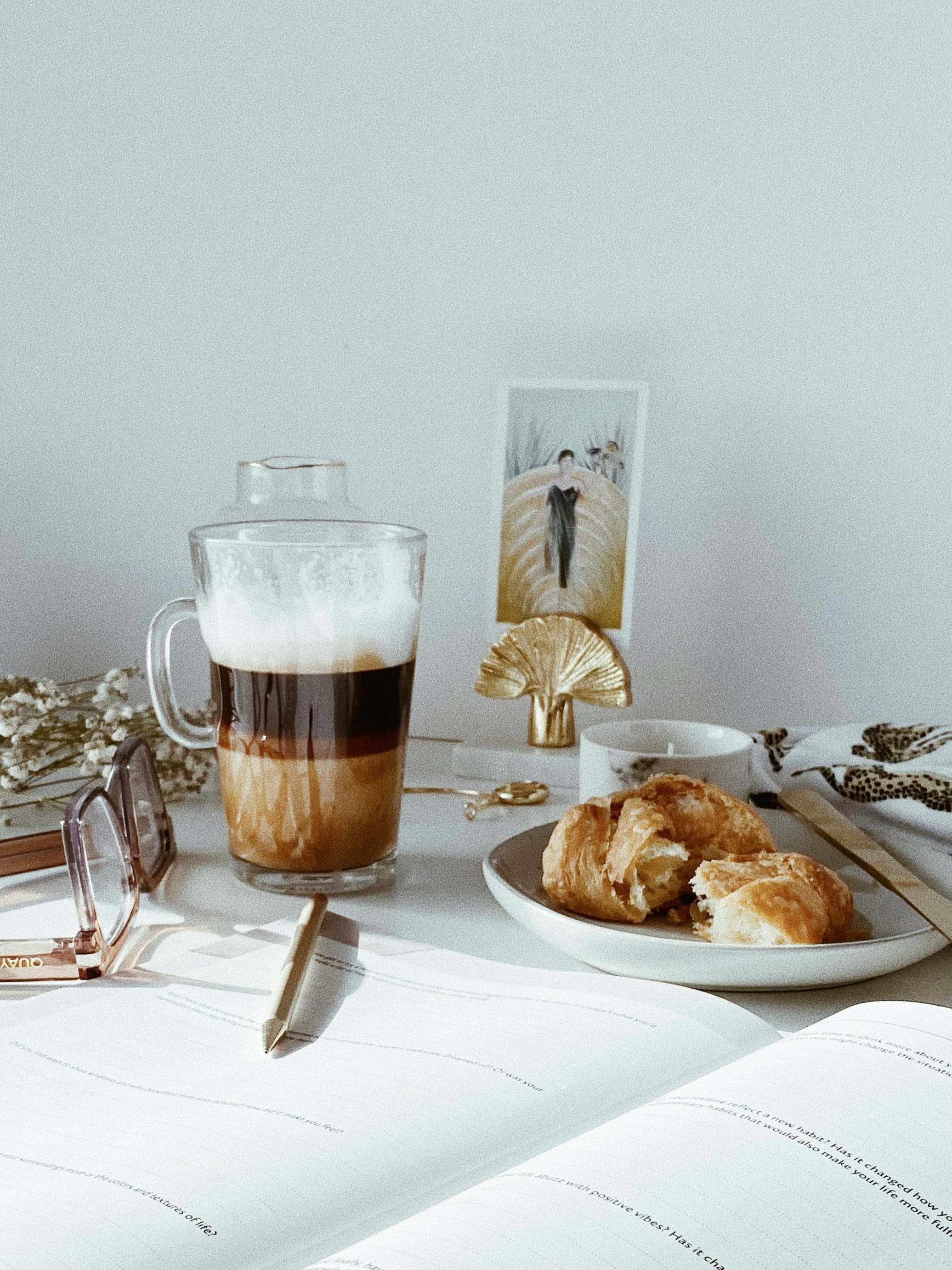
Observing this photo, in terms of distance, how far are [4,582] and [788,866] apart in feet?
2.99

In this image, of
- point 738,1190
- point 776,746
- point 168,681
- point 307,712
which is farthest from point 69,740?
point 738,1190

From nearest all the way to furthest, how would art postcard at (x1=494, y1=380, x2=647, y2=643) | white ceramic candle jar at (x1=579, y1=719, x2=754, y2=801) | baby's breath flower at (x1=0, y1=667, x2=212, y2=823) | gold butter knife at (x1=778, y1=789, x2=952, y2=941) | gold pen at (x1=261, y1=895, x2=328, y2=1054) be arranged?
gold pen at (x1=261, y1=895, x2=328, y2=1054)
gold butter knife at (x1=778, y1=789, x2=952, y2=941)
white ceramic candle jar at (x1=579, y1=719, x2=754, y2=801)
baby's breath flower at (x1=0, y1=667, x2=212, y2=823)
art postcard at (x1=494, y1=380, x2=647, y2=643)

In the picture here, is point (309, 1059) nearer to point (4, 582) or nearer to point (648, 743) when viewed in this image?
point (648, 743)

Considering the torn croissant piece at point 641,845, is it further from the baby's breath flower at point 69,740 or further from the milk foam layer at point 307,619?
the baby's breath flower at point 69,740

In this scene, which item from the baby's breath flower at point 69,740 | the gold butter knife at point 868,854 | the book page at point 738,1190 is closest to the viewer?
the book page at point 738,1190

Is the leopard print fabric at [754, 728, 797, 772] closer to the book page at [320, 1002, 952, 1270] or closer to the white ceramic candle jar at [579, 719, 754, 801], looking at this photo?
the white ceramic candle jar at [579, 719, 754, 801]

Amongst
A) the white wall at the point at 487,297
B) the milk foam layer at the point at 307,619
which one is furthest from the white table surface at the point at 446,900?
the white wall at the point at 487,297

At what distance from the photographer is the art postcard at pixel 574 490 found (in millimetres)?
951

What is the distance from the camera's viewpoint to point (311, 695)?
0.68 metres

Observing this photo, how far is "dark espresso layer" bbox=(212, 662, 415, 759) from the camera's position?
69cm

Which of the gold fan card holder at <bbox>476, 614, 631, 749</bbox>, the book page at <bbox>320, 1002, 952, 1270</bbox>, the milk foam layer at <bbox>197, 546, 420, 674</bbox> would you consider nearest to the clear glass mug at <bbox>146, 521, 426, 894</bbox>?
the milk foam layer at <bbox>197, 546, 420, 674</bbox>

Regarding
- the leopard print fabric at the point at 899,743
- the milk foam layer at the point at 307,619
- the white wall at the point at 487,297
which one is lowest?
the leopard print fabric at the point at 899,743

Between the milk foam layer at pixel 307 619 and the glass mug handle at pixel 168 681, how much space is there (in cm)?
6

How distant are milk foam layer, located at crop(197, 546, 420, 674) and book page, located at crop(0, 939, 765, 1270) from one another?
19 centimetres
